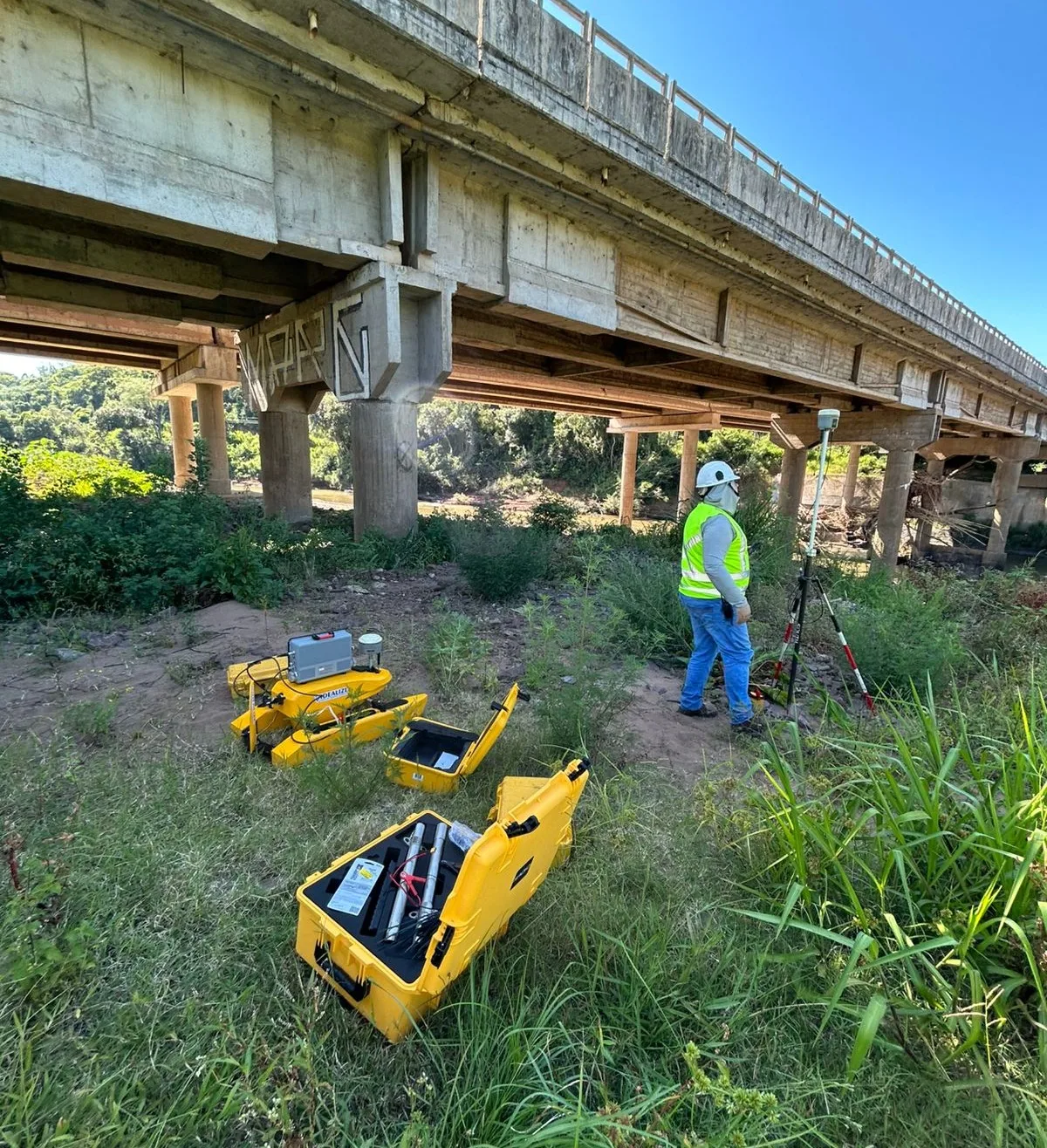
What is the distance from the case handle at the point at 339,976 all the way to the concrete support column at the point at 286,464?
31.9 feet

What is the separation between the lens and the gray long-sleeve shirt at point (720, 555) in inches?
152

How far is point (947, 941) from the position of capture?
160 cm

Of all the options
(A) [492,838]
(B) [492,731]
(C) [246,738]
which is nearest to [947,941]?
(A) [492,838]

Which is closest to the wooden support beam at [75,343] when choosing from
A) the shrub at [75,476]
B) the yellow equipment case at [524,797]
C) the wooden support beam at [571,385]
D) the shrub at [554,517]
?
the shrub at [75,476]

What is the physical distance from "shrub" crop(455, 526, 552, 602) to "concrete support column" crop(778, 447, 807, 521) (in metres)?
16.0

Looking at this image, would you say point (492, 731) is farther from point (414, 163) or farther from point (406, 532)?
point (414, 163)

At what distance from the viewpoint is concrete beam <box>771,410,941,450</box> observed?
53.5ft

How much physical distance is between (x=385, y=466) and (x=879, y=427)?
52.3 ft

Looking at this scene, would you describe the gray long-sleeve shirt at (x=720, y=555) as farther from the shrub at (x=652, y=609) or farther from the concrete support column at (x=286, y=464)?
the concrete support column at (x=286, y=464)

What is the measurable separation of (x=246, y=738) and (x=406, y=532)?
502 cm

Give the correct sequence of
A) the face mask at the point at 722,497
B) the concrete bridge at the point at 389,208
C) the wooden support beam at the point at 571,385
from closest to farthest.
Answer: the face mask at the point at 722,497 < the concrete bridge at the point at 389,208 < the wooden support beam at the point at 571,385

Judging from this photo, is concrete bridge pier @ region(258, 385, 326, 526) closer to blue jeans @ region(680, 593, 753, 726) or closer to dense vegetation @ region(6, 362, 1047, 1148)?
dense vegetation @ region(6, 362, 1047, 1148)

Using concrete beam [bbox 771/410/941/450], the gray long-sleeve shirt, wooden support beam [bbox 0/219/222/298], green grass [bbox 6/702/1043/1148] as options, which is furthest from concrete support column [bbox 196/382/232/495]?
concrete beam [bbox 771/410/941/450]

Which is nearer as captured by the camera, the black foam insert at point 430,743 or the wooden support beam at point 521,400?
the black foam insert at point 430,743
